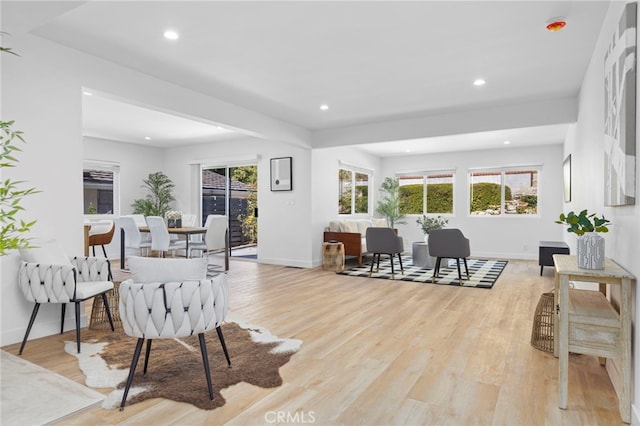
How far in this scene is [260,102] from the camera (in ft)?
16.2

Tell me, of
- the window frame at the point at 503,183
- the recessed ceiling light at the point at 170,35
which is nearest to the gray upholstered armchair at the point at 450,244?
the window frame at the point at 503,183

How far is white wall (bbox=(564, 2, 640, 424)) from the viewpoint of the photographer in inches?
74.9

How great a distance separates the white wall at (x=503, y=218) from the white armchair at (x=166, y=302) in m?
7.47

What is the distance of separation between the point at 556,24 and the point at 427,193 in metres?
6.37

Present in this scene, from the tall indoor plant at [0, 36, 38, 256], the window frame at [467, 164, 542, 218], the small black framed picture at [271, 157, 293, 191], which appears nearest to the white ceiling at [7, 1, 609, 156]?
the tall indoor plant at [0, 36, 38, 256]

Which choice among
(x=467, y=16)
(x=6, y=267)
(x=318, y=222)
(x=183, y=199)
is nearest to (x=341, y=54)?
(x=467, y=16)

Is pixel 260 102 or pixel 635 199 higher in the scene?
pixel 260 102

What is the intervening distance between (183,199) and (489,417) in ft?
25.9

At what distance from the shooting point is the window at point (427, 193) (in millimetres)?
8828

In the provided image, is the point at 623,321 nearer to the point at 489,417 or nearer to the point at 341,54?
the point at 489,417

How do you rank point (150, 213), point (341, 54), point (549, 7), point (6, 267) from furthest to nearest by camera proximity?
point (150, 213) → point (341, 54) → point (6, 267) → point (549, 7)

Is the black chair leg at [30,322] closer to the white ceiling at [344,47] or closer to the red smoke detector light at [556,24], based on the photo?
the white ceiling at [344,47]

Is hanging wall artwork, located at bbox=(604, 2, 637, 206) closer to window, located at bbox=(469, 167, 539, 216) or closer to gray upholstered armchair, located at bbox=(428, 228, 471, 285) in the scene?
gray upholstered armchair, located at bbox=(428, 228, 471, 285)

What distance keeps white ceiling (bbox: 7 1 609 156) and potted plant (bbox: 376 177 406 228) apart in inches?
160
